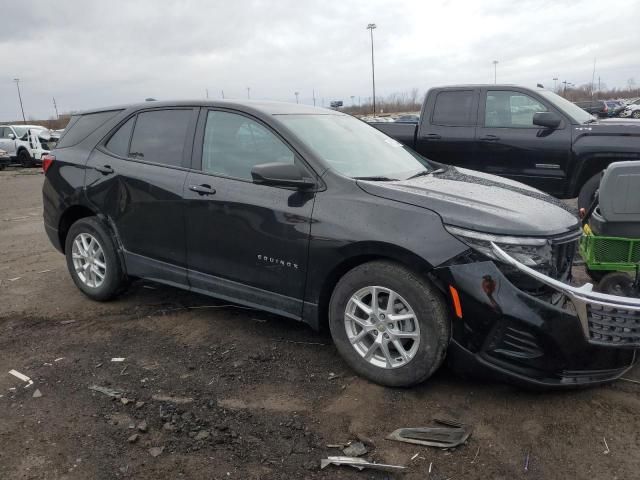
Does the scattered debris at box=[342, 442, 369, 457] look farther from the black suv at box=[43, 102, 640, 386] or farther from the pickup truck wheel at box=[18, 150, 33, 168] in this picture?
the pickup truck wheel at box=[18, 150, 33, 168]

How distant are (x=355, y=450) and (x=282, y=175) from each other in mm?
1683

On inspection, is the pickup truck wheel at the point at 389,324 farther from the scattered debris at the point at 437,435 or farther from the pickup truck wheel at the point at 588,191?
the pickup truck wheel at the point at 588,191

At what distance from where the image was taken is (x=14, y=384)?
3496 mm

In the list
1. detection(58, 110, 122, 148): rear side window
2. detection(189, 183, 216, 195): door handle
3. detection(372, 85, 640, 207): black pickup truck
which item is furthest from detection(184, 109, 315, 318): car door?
detection(372, 85, 640, 207): black pickup truck

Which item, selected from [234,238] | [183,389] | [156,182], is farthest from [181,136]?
[183,389]

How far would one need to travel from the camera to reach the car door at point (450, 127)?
7.52 metres

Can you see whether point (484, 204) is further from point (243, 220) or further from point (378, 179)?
point (243, 220)

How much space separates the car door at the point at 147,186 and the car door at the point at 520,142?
4.53 m

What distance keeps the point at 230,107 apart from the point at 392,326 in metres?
2.04

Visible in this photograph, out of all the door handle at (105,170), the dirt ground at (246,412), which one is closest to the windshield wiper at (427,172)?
the dirt ground at (246,412)

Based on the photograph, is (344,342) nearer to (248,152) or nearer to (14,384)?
(248,152)

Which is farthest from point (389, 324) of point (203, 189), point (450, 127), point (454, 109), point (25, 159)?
point (25, 159)

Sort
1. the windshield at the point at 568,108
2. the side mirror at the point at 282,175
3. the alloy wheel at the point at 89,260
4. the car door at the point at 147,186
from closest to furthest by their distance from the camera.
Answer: the side mirror at the point at 282,175 → the car door at the point at 147,186 → the alloy wheel at the point at 89,260 → the windshield at the point at 568,108

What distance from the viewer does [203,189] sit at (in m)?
4.00
